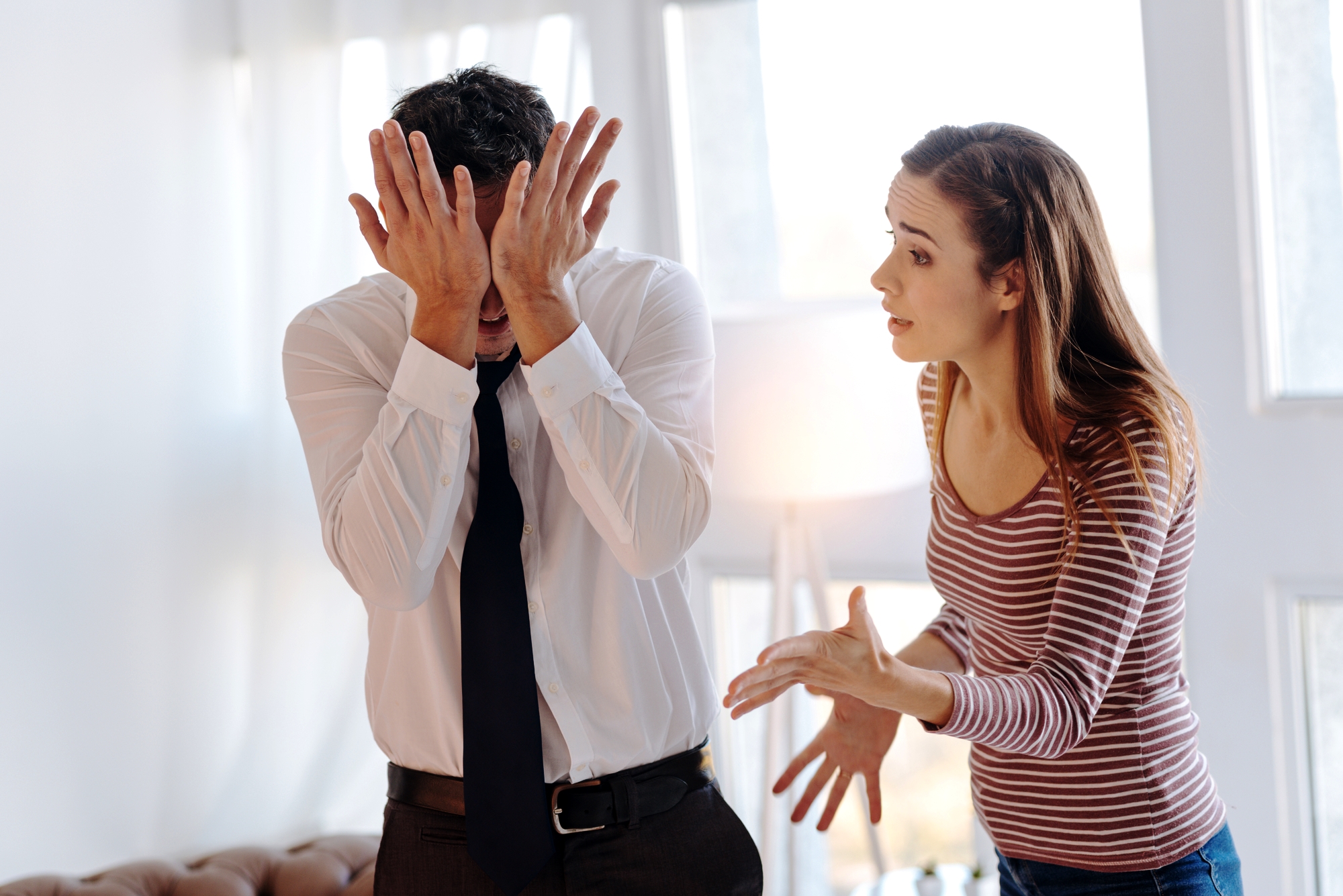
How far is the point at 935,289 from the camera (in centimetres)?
118

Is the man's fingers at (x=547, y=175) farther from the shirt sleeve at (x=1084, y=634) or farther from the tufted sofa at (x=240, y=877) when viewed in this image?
the tufted sofa at (x=240, y=877)

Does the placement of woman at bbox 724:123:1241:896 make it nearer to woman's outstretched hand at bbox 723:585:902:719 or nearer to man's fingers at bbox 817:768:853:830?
woman's outstretched hand at bbox 723:585:902:719

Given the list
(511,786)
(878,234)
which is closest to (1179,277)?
(878,234)

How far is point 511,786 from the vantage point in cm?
114

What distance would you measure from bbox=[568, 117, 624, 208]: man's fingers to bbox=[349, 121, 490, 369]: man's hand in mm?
103

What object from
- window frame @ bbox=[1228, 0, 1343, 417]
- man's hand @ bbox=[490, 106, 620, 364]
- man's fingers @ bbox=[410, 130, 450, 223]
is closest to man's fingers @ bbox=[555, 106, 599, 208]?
man's hand @ bbox=[490, 106, 620, 364]

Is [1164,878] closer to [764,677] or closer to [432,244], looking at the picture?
[764,677]

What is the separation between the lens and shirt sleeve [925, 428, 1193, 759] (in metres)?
1.01

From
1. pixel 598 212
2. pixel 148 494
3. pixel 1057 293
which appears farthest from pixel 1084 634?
pixel 148 494

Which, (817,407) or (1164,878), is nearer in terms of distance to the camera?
(1164,878)

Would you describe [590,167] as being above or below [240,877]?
above

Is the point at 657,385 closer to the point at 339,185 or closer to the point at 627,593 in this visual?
the point at 627,593

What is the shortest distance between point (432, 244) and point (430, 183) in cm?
6

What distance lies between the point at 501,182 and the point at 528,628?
0.48 meters
